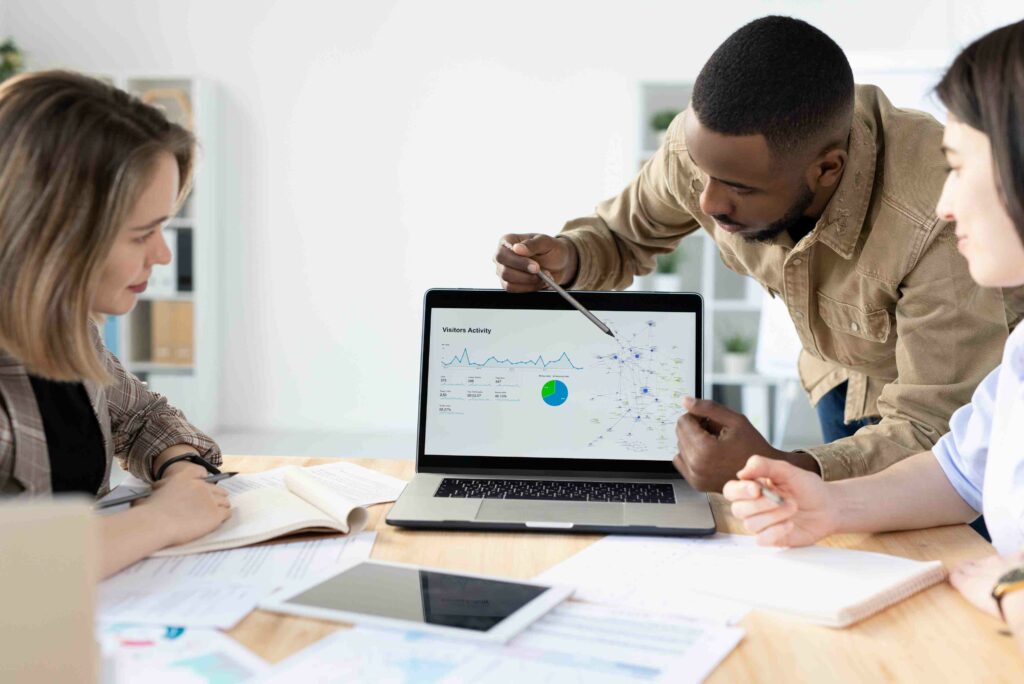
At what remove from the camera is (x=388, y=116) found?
4637mm

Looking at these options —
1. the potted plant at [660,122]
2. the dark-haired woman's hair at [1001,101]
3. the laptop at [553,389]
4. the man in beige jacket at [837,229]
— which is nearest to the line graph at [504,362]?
the laptop at [553,389]

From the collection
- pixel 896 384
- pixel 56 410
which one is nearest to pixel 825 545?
pixel 896 384

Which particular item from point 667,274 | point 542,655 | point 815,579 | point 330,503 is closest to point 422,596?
point 542,655

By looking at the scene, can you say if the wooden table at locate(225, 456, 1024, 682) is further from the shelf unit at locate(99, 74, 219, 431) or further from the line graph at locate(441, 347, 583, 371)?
the shelf unit at locate(99, 74, 219, 431)

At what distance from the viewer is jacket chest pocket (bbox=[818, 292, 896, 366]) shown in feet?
5.04

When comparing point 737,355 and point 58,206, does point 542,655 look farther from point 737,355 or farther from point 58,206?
point 737,355

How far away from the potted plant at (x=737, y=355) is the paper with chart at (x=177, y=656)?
3730 mm

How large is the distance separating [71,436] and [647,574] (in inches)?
28.2

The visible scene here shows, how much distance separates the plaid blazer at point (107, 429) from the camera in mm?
1078

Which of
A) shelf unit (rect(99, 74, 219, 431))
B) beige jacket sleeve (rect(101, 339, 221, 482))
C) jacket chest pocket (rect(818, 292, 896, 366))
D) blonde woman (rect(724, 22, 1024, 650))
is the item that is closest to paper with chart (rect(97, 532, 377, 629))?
beige jacket sleeve (rect(101, 339, 221, 482))

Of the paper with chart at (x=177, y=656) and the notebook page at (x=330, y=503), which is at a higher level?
the notebook page at (x=330, y=503)

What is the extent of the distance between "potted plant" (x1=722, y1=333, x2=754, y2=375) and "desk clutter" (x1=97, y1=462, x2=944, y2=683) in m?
3.29

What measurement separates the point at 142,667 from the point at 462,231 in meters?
3.98

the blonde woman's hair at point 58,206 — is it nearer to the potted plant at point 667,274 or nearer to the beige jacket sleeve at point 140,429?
the beige jacket sleeve at point 140,429
